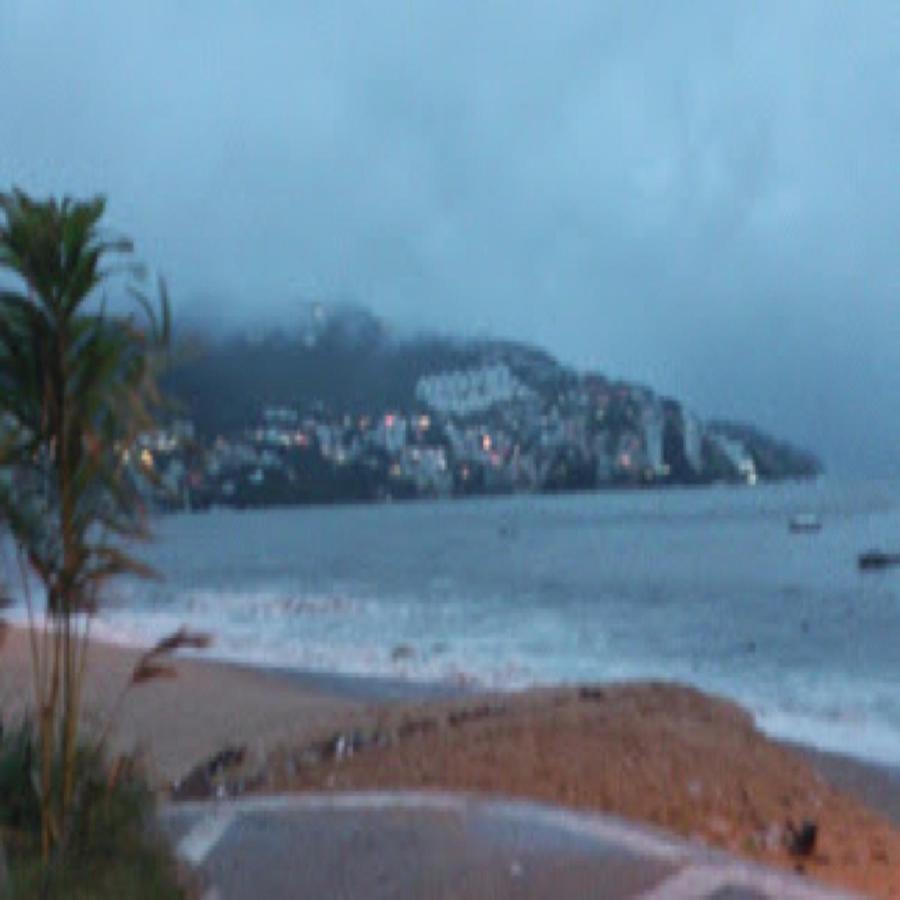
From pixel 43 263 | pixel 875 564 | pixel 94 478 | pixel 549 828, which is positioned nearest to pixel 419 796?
pixel 549 828

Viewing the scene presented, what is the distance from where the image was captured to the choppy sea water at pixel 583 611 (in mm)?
24047

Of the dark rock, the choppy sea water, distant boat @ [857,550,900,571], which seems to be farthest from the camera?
distant boat @ [857,550,900,571]

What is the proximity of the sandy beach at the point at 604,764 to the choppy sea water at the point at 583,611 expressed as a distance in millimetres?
2264

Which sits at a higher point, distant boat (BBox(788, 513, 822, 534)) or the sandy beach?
distant boat (BBox(788, 513, 822, 534))

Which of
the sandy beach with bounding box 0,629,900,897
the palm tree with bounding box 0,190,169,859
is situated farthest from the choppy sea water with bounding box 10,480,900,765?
the sandy beach with bounding box 0,629,900,897

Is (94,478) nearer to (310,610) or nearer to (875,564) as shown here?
(310,610)

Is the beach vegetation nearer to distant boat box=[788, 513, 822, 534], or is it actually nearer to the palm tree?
the palm tree

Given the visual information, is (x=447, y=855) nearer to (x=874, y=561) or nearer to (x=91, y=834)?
(x=91, y=834)

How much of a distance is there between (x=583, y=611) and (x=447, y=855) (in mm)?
33831

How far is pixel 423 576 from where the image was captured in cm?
6038

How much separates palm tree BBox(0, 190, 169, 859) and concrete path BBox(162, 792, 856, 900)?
1450 millimetres

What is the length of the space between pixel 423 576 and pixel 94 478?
178ft

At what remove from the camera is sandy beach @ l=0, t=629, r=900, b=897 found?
896 cm

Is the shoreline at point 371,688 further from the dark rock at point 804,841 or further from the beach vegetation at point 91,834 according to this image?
the beach vegetation at point 91,834
